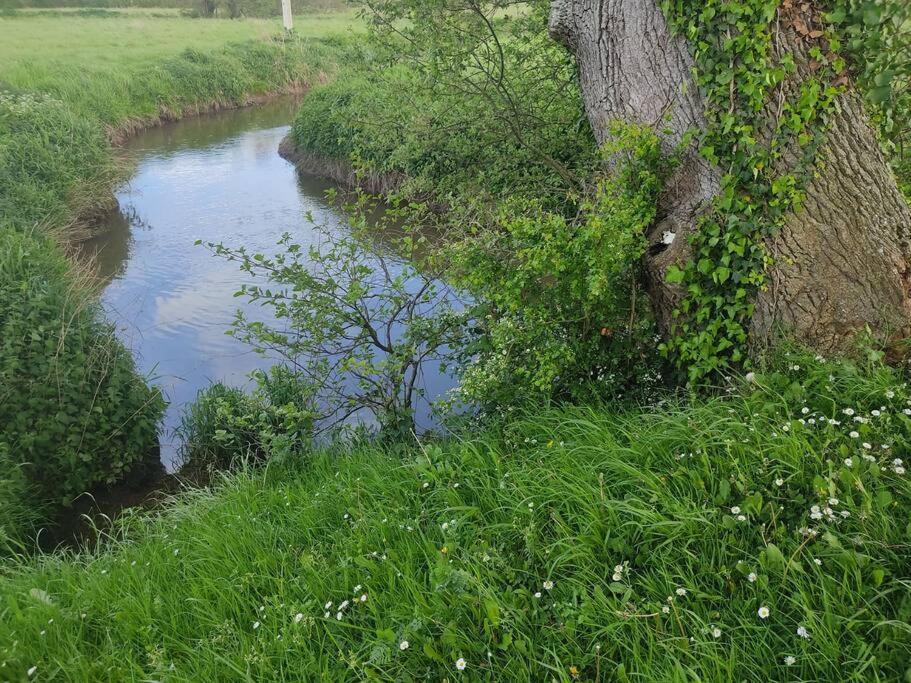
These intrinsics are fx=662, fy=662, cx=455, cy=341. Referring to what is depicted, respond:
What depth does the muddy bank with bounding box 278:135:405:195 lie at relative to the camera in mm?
11195

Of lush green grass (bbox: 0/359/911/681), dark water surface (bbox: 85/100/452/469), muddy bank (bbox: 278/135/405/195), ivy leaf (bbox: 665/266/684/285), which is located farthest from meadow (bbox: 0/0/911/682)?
muddy bank (bbox: 278/135/405/195)

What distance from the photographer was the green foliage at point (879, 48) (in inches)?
A: 111

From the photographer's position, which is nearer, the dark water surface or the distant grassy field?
the dark water surface

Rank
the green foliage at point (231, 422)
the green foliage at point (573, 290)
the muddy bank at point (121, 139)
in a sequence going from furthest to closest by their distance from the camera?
1. the muddy bank at point (121, 139)
2. the green foliage at point (231, 422)
3. the green foliage at point (573, 290)

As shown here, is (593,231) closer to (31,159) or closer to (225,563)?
(225,563)

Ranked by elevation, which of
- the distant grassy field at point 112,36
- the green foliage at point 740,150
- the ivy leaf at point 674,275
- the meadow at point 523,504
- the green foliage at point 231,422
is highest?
the distant grassy field at point 112,36

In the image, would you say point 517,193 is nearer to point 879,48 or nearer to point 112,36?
point 879,48

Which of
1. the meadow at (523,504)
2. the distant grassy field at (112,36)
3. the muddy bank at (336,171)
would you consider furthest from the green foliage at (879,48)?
the distant grassy field at (112,36)

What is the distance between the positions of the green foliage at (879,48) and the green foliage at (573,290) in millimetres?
945

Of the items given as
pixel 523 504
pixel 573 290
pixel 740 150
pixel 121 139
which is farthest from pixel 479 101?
pixel 121 139

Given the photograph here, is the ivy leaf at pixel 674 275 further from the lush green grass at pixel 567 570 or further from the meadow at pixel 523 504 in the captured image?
the lush green grass at pixel 567 570

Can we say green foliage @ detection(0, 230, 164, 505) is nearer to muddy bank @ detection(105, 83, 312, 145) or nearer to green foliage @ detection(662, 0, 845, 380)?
green foliage @ detection(662, 0, 845, 380)

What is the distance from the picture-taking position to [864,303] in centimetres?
317

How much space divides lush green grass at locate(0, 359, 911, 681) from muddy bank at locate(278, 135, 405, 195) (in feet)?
26.2
